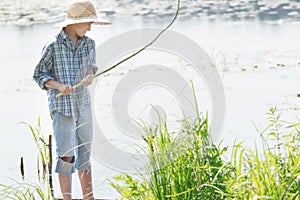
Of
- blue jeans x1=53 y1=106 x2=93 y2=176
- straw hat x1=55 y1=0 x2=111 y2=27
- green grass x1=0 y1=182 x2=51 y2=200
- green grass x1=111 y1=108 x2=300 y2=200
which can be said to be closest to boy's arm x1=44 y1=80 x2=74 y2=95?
blue jeans x1=53 y1=106 x2=93 y2=176

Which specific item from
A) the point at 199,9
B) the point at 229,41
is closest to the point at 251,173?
the point at 229,41

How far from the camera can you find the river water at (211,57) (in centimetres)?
550

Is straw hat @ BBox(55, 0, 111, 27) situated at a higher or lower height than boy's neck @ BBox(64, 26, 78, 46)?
higher

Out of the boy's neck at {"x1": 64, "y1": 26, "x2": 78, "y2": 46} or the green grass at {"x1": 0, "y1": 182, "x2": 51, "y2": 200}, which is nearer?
the green grass at {"x1": 0, "y1": 182, "x2": 51, "y2": 200}

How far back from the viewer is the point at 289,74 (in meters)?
6.97

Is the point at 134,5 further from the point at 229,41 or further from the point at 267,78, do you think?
the point at 267,78

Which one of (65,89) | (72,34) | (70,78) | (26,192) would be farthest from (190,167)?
(72,34)

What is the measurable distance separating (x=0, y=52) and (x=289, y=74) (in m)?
3.07

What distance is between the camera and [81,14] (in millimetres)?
3656

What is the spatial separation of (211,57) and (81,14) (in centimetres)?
417

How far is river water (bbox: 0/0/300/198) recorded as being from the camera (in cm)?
550

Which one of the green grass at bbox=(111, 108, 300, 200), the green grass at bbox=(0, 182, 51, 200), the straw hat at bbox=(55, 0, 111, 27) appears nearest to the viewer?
the green grass at bbox=(111, 108, 300, 200)

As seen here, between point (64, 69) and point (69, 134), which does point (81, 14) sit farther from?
point (69, 134)

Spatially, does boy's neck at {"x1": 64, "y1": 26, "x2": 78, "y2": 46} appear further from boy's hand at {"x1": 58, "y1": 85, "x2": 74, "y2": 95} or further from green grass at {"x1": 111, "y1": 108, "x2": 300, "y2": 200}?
green grass at {"x1": 111, "y1": 108, "x2": 300, "y2": 200}
